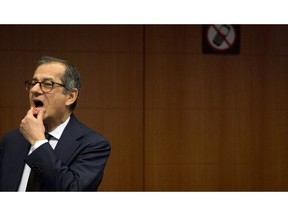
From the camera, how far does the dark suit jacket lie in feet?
4.09

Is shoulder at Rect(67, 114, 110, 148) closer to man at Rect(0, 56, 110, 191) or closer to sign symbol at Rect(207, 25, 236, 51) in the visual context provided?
man at Rect(0, 56, 110, 191)

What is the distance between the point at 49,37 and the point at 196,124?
1254mm

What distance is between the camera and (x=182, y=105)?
12.1 feet

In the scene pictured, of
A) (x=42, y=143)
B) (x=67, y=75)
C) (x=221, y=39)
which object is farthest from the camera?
(x=221, y=39)

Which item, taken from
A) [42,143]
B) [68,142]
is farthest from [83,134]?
[42,143]

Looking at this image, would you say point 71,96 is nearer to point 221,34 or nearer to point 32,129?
point 32,129

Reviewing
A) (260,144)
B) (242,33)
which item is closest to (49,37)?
(242,33)

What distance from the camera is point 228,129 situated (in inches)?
146

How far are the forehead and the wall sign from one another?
2.43 meters

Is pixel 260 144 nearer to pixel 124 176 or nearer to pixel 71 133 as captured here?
pixel 124 176

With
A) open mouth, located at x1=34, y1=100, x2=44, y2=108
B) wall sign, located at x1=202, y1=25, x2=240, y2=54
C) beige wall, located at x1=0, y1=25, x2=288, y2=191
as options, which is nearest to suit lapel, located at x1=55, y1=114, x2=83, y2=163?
open mouth, located at x1=34, y1=100, x2=44, y2=108

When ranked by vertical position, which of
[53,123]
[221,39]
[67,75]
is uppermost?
[221,39]

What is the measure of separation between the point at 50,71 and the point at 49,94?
0.21 ft

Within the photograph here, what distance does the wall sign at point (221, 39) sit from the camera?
12.0 ft
